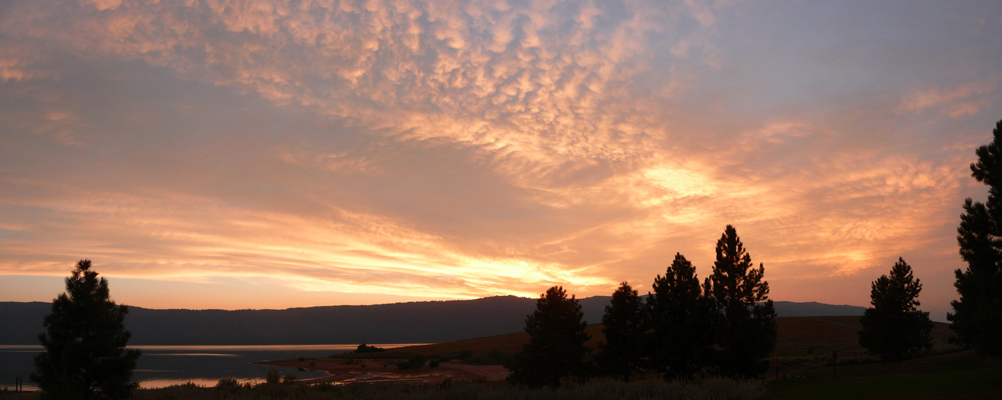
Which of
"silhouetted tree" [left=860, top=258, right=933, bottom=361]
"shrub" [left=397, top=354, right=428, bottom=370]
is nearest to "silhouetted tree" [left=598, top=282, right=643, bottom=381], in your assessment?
"silhouetted tree" [left=860, top=258, right=933, bottom=361]

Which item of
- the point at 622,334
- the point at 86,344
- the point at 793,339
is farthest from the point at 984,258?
the point at 793,339

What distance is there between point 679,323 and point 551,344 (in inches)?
347

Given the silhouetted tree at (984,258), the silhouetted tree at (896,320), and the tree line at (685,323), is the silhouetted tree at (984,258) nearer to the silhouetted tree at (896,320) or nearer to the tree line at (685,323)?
the tree line at (685,323)

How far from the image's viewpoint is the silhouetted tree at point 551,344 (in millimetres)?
28998

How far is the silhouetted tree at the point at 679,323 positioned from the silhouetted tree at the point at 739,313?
0.86 metres

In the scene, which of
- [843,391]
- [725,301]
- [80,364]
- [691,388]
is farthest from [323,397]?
[725,301]

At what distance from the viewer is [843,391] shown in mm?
24562

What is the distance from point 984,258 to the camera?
23.7 metres

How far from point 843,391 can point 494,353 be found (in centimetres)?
4768

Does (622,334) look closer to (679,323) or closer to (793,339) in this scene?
(679,323)

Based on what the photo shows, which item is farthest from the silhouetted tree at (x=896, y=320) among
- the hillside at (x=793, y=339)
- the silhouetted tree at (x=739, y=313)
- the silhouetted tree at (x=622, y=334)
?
the hillside at (x=793, y=339)

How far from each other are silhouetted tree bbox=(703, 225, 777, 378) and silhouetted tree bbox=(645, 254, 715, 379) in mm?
858

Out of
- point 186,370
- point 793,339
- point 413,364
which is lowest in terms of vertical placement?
point 793,339

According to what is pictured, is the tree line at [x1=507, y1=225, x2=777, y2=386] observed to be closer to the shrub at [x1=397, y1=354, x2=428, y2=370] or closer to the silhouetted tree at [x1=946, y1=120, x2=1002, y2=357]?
the silhouetted tree at [x1=946, y1=120, x2=1002, y2=357]
